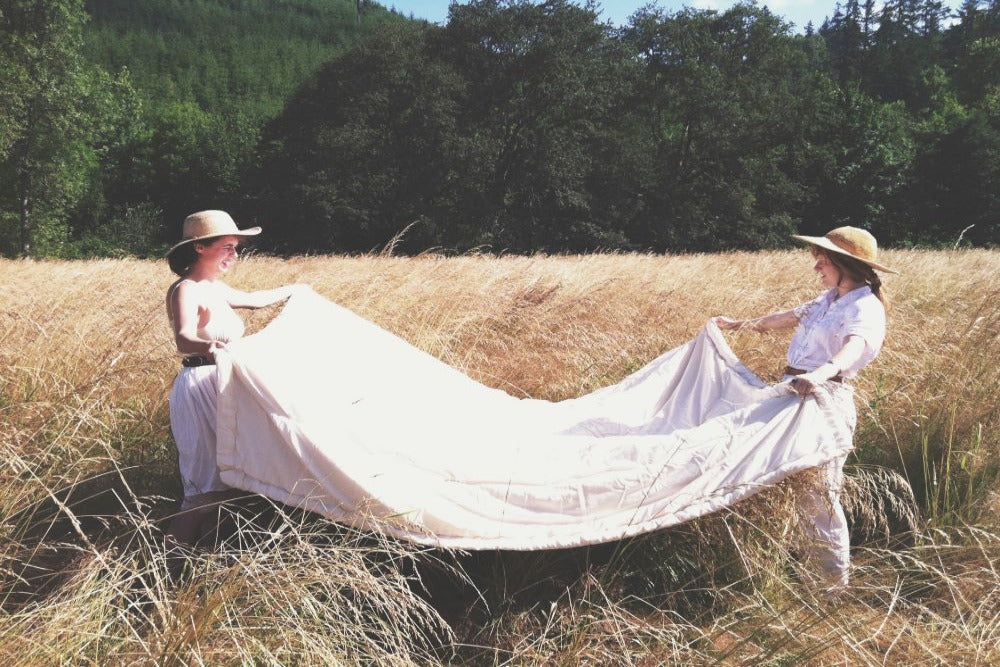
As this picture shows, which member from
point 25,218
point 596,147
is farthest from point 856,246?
point 25,218

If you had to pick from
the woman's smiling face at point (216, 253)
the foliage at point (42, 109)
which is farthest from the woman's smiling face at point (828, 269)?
the foliage at point (42, 109)

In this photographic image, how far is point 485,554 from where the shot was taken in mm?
3133

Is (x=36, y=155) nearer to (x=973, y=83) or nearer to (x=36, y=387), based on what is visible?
(x=36, y=387)

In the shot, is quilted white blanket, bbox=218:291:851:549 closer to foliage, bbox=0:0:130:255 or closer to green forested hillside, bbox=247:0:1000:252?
foliage, bbox=0:0:130:255

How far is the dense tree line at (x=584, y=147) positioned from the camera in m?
29.9

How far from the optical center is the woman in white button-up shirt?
308cm

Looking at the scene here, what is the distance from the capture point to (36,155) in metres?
26.5

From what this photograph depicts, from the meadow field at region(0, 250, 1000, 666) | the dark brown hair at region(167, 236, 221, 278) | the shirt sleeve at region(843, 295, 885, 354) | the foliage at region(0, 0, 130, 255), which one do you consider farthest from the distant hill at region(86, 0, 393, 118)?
the shirt sleeve at region(843, 295, 885, 354)

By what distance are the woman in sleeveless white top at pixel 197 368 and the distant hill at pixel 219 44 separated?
63.1 metres

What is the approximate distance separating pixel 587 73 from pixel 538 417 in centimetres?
3140

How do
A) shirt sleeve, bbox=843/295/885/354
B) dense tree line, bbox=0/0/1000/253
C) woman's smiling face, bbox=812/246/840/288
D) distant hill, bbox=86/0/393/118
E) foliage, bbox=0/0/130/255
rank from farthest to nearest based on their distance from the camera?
distant hill, bbox=86/0/393/118 < dense tree line, bbox=0/0/1000/253 < foliage, bbox=0/0/130/255 < woman's smiling face, bbox=812/246/840/288 < shirt sleeve, bbox=843/295/885/354

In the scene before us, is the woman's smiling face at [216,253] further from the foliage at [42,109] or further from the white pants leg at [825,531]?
the foliage at [42,109]

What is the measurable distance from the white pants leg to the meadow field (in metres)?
0.09

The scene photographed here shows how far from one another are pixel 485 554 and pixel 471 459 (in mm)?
399
